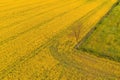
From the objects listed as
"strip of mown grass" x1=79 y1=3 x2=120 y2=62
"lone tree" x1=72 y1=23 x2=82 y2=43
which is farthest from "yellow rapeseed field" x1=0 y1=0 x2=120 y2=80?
"strip of mown grass" x1=79 y1=3 x2=120 y2=62

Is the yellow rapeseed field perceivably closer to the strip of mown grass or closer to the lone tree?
the lone tree

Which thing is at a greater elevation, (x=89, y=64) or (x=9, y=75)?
(x=9, y=75)

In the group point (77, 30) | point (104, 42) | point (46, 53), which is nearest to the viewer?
point (46, 53)

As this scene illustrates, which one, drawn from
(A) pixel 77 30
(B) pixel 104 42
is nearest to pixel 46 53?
(B) pixel 104 42

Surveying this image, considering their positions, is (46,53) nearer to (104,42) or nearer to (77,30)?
(104,42)

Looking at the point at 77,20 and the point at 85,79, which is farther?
the point at 77,20

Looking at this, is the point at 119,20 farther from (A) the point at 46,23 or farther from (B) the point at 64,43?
(B) the point at 64,43

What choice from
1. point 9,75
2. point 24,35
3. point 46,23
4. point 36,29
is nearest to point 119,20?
point 46,23
